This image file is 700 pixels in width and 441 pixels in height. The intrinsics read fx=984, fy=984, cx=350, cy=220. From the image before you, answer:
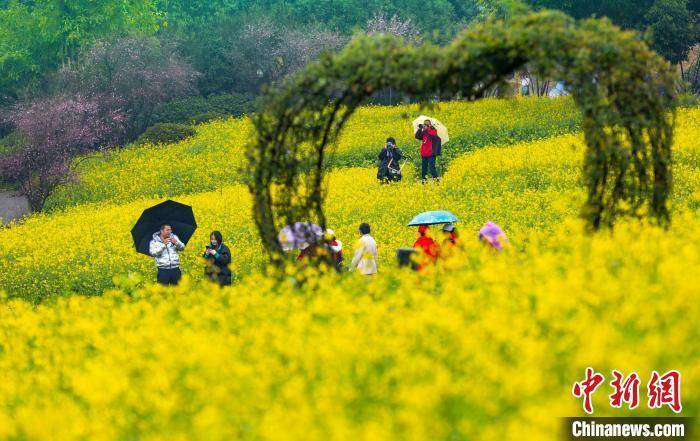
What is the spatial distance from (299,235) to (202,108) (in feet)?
109

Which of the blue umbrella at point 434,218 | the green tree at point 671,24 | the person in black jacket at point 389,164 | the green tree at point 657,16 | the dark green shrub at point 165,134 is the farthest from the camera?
the dark green shrub at point 165,134

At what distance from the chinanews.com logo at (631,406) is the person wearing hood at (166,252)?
9262 millimetres

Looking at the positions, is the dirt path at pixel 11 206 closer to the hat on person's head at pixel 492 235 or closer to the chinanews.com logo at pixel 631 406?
the hat on person's head at pixel 492 235

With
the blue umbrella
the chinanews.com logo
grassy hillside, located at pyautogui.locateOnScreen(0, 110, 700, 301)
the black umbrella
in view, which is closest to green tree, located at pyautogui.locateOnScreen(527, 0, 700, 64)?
grassy hillside, located at pyautogui.locateOnScreen(0, 110, 700, 301)

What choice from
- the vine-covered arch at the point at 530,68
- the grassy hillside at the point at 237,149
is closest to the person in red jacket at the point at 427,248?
A: the vine-covered arch at the point at 530,68

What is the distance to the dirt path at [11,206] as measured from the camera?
31533 millimetres

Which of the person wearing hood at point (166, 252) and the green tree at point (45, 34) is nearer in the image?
the person wearing hood at point (166, 252)

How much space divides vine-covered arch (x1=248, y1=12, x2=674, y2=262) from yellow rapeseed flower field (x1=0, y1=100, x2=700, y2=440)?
65cm

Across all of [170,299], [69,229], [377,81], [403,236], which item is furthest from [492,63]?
[69,229]

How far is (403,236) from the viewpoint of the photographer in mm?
18047

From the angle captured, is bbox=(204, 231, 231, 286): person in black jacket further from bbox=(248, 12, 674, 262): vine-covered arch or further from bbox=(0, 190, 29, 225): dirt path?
bbox=(0, 190, 29, 225): dirt path

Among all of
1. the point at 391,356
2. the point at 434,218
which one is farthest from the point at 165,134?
the point at 391,356

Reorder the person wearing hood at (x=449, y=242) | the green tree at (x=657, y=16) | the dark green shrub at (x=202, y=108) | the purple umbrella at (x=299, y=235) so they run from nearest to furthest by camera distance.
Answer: the person wearing hood at (x=449, y=242) → the purple umbrella at (x=299, y=235) → the green tree at (x=657, y=16) → the dark green shrub at (x=202, y=108)

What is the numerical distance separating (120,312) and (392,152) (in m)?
14.5
